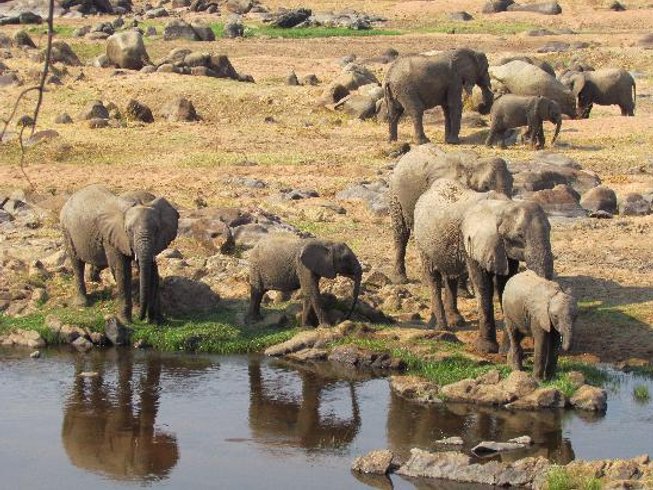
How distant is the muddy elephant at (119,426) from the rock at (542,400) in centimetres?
363

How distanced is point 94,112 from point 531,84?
33.7 ft

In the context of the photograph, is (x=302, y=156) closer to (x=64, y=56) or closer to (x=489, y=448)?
(x=64, y=56)

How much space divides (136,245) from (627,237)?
8530 millimetres

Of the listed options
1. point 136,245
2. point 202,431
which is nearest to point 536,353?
point 202,431

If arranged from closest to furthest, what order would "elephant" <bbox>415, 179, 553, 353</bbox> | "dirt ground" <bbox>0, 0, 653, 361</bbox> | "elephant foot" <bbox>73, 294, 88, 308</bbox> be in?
"elephant" <bbox>415, 179, 553, 353</bbox> < "elephant foot" <bbox>73, 294, 88, 308</bbox> < "dirt ground" <bbox>0, 0, 653, 361</bbox>

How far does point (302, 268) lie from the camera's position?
19250 millimetres

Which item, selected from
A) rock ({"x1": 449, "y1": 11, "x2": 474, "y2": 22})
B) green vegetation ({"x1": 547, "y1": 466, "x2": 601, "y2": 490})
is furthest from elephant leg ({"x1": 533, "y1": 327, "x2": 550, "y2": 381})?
rock ({"x1": 449, "y1": 11, "x2": 474, "y2": 22})

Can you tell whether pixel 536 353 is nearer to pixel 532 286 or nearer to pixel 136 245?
pixel 532 286

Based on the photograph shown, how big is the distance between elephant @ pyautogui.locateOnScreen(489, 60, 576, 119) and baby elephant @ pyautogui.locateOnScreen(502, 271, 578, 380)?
1977 cm

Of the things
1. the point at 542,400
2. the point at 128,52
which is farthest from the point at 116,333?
Result: the point at 128,52

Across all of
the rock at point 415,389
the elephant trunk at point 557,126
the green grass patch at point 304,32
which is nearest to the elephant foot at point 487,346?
the rock at point 415,389

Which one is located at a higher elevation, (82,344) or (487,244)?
(487,244)

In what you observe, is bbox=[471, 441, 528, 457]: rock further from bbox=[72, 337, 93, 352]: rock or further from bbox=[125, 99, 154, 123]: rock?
bbox=[125, 99, 154, 123]: rock

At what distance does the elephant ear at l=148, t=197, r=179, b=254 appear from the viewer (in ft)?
64.3
